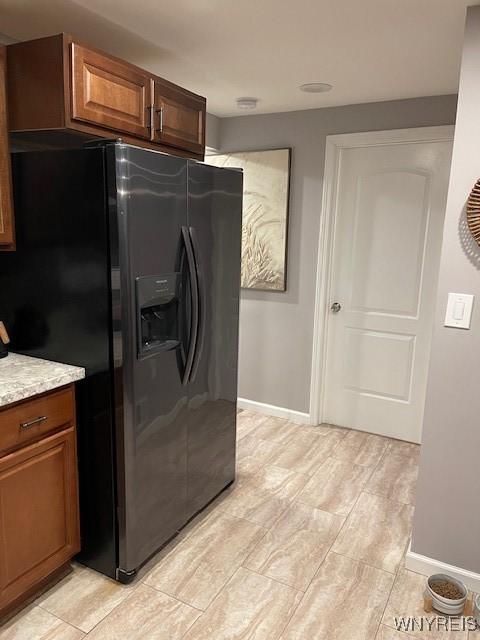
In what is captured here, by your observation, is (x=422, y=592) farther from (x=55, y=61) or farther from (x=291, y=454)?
(x=55, y=61)

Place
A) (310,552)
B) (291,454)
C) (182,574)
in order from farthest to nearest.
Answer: (291,454)
(310,552)
(182,574)

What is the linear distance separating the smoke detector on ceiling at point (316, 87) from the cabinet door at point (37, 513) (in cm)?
228

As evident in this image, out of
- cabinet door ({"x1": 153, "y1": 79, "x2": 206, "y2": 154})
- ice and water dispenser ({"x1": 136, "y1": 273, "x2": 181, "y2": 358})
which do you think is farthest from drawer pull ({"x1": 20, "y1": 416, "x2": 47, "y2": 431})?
cabinet door ({"x1": 153, "y1": 79, "x2": 206, "y2": 154})

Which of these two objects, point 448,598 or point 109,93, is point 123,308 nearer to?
point 109,93

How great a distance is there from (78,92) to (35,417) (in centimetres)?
127

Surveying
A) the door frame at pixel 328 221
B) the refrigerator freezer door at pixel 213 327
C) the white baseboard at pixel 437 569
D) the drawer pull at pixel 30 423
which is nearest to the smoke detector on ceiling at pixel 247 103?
the door frame at pixel 328 221

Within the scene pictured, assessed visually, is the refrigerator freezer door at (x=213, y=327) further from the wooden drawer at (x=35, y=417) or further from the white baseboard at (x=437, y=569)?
the white baseboard at (x=437, y=569)

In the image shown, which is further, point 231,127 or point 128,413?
point 231,127

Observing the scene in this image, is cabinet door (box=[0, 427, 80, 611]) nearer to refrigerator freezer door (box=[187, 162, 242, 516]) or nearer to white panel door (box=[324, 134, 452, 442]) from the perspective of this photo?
refrigerator freezer door (box=[187, 162, 242, 516])

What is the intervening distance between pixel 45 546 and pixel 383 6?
8.15 ft

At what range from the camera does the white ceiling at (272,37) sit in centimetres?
187

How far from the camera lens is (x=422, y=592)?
6.68ft

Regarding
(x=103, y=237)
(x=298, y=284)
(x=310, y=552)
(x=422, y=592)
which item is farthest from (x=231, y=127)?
(x=422, y=592)

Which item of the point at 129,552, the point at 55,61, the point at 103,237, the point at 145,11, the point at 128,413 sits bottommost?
the point at 129,552
